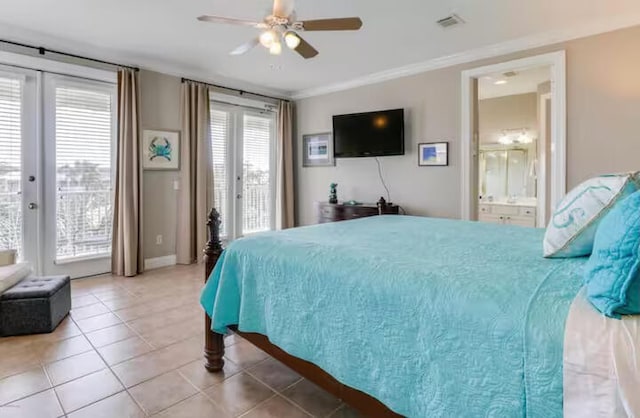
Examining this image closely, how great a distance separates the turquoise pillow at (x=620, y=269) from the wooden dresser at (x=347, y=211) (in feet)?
12.3

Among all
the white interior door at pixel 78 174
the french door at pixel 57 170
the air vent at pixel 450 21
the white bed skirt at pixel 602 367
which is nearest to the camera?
the white bed skirt at pixel 602 367

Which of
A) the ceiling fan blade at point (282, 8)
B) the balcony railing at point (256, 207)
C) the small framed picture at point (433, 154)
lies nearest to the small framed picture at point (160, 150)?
the balcony railing at point (256, 207)

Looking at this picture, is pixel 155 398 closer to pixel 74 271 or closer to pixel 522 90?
pixel 74 271

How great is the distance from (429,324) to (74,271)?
4318 mm

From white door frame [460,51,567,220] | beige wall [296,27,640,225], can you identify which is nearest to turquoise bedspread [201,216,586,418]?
white door frame [460,51,567,220]

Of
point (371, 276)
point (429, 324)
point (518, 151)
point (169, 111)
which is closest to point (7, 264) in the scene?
point (169, 111)

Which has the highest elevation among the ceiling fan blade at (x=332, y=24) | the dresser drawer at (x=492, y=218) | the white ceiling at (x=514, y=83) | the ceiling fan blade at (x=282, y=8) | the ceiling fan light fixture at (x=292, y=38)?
the white ceiling at (x=514, y=83)

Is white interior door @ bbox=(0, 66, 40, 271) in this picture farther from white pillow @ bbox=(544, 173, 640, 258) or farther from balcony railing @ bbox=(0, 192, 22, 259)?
white pillow @ bbox=(544, 173, 640, 258)

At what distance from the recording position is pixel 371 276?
1367mm

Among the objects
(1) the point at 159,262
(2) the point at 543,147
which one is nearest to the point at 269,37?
(1) the point at 159,262

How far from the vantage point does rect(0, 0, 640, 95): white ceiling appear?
3021 mm

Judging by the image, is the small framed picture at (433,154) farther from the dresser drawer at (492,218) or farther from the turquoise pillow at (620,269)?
the turquoise pillow at (620,269)

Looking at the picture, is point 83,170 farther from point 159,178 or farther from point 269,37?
point 269,37

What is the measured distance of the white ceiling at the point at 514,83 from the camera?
473 cm
